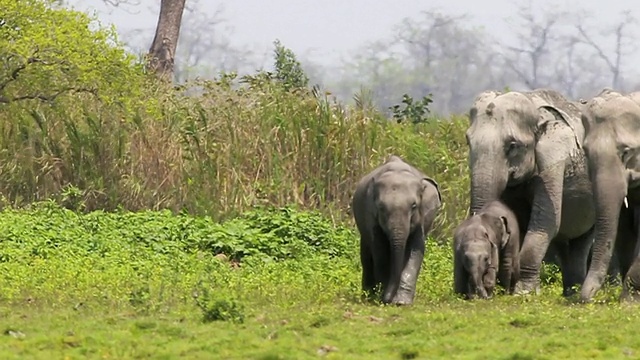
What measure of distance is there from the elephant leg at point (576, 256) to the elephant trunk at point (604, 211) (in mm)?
2350

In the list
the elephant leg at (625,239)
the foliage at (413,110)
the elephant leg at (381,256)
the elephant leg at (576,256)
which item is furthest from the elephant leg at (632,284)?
the foliage at (413,110)

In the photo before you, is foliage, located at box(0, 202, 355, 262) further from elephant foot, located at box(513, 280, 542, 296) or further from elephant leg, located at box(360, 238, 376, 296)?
elephant foot, located at box(513, 280, 542, 296)

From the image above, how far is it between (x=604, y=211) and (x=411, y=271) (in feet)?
5.52

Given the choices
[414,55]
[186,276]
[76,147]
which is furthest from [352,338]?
[414,55]

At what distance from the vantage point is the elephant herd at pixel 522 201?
12.7 metres

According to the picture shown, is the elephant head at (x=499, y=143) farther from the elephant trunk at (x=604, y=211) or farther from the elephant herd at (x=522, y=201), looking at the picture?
the elephant trunk at (x=604, y=211)

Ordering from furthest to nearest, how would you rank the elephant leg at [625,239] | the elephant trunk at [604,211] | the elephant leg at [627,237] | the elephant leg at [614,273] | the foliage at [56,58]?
the foliage at [56,58]
the elephant leg at [614,273]
the elephant leg at [625,239]
the elephant leg at [627,237]
the elephant trunk at [604,211]

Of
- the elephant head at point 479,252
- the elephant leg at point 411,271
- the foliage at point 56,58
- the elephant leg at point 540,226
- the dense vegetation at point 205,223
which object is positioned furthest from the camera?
the foliage at point 56,58

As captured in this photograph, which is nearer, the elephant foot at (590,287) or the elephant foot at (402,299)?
the elephant foot at (590,287)

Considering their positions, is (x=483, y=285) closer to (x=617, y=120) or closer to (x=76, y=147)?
(x=617, y=120)

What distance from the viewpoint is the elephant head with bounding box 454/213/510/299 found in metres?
13.3

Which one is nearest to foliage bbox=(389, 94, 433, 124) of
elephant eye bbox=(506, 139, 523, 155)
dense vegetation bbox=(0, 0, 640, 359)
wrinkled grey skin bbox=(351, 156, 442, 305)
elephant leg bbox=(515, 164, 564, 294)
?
dense vegetation bbox=(0, 0, 640, 359)

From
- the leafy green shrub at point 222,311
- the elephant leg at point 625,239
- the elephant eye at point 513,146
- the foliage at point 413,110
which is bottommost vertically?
the leafy green shrub at point 222,311

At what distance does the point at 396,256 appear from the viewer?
12781 mm
